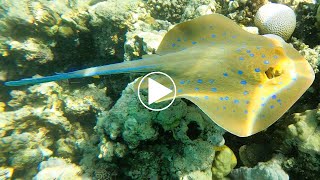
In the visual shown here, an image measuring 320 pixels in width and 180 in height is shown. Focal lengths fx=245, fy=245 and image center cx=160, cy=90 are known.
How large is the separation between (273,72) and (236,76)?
50 centimetres

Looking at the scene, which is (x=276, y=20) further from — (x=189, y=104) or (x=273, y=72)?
(x=189, y=104)

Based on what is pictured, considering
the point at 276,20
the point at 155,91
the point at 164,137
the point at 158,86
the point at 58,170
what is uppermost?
the point at 276,20

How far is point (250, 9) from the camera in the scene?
212 inches

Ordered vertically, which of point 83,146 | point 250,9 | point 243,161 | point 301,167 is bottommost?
point 83,146

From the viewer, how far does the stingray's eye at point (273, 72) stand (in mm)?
3305

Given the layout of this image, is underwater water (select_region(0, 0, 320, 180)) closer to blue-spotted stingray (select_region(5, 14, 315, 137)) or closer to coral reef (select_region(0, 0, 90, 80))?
blue-spotted stingray (select_region(5, 14, 315, 137))

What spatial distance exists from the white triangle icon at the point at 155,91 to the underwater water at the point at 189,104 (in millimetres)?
16

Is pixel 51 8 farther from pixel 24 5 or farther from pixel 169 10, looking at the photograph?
pixel 169 10

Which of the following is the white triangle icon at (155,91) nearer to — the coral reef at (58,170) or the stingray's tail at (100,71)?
the stingray's tail at (100,71)

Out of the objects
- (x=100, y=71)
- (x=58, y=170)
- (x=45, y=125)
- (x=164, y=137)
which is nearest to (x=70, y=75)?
(x=100, y=71)

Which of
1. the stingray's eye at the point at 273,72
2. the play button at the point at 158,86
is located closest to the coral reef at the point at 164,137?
the play button at the point at 158,86

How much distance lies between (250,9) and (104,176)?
15.2 ft

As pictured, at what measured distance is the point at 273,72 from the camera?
3322 millimetres

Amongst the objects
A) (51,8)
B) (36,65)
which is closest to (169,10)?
(51,8)
